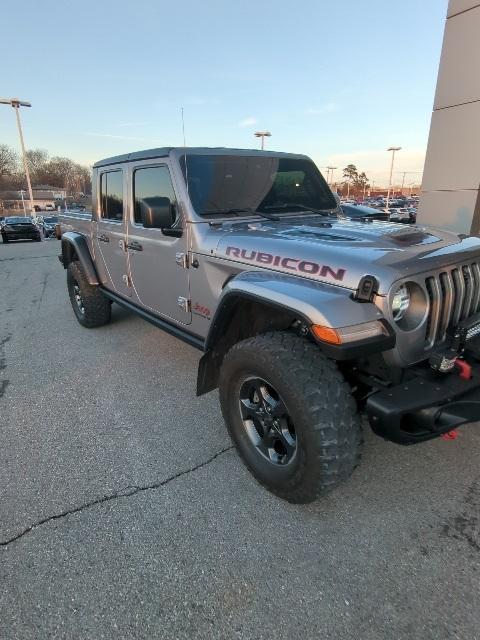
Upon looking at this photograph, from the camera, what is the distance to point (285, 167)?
143 inches

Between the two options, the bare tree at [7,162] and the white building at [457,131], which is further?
the bare tree at [7,162]

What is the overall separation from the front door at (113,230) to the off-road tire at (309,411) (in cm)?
234

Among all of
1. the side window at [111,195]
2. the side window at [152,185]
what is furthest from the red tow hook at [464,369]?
the side window at [111,195]

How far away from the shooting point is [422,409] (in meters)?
1.80

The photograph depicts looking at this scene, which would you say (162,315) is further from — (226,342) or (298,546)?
(298,546)

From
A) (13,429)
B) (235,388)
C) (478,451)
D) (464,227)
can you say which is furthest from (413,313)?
(464,227)

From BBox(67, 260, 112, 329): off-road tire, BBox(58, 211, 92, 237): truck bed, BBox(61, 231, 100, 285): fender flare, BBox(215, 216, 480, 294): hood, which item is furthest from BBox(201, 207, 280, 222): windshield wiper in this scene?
BBox(67, 260, 112, 329): off-road tire

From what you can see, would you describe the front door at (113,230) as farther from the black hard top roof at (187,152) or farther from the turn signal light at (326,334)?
the turn signal light at (326,334)

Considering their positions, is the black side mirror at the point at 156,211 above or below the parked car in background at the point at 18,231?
above

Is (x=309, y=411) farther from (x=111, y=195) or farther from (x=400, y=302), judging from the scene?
(x=111, y=195)

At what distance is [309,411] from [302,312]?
0.47m

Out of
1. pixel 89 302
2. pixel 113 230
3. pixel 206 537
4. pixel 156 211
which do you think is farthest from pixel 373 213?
pixel 206 537

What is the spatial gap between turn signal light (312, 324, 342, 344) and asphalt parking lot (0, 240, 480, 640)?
3.41 ft

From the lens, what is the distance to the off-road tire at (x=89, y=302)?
5168mm
